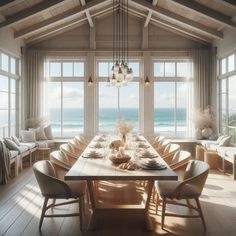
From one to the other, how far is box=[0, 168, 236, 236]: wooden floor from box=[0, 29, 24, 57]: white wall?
387 centimetres

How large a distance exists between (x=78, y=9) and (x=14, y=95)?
2.95m

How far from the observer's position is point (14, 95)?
815 cm

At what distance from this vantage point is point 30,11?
270 inches

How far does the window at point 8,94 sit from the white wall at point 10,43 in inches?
6.6

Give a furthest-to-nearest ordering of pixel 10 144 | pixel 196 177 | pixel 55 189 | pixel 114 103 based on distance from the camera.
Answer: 1. pixel 114 103
2. pixel 10 144
3. pixel 55 189
4. pixel 196 177

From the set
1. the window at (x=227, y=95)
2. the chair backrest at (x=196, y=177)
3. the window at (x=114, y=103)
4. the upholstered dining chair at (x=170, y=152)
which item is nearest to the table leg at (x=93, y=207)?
the chair backrest at (x=196, y=177)

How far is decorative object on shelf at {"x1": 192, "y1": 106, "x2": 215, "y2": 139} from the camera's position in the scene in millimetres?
8453

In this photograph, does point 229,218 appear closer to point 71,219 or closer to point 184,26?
point 71,219

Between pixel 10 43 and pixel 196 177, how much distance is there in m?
6.20

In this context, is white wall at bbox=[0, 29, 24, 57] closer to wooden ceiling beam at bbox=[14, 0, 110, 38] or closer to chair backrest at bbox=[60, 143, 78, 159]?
wooden ceiling beam at bbox=[14, 0, 110, 38]

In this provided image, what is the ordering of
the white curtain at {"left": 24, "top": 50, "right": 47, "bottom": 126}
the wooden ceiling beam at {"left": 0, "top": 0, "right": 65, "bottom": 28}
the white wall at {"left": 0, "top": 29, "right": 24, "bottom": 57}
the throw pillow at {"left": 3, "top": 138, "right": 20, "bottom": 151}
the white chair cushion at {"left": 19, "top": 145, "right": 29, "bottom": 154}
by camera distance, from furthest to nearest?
1. the white curtain at {"left": 24, "top": 50, "right": 47, "bottom": 126}
2. the white wall at {"left": 0, "top": 29, "right": 24, "bottom": 57}
3. the wooden ceiling beam at {"left": 0, "top": 0, "right": 65, "bottom": 28}
4. the white chair cushion at {"left": 19, "top": 145, "right": 29, "bottom": 154}
5. the throw pillow at {"left": 3, "top": 138, "right": 20, "bottom": 151}

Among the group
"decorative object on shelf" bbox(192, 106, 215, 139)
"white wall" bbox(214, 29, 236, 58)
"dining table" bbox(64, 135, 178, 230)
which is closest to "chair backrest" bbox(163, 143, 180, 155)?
"dining table" bbox(64, 135, 178, 230)

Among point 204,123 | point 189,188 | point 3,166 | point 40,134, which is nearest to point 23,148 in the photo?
point 3,166

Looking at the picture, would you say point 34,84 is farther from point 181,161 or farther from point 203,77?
point 181,161
